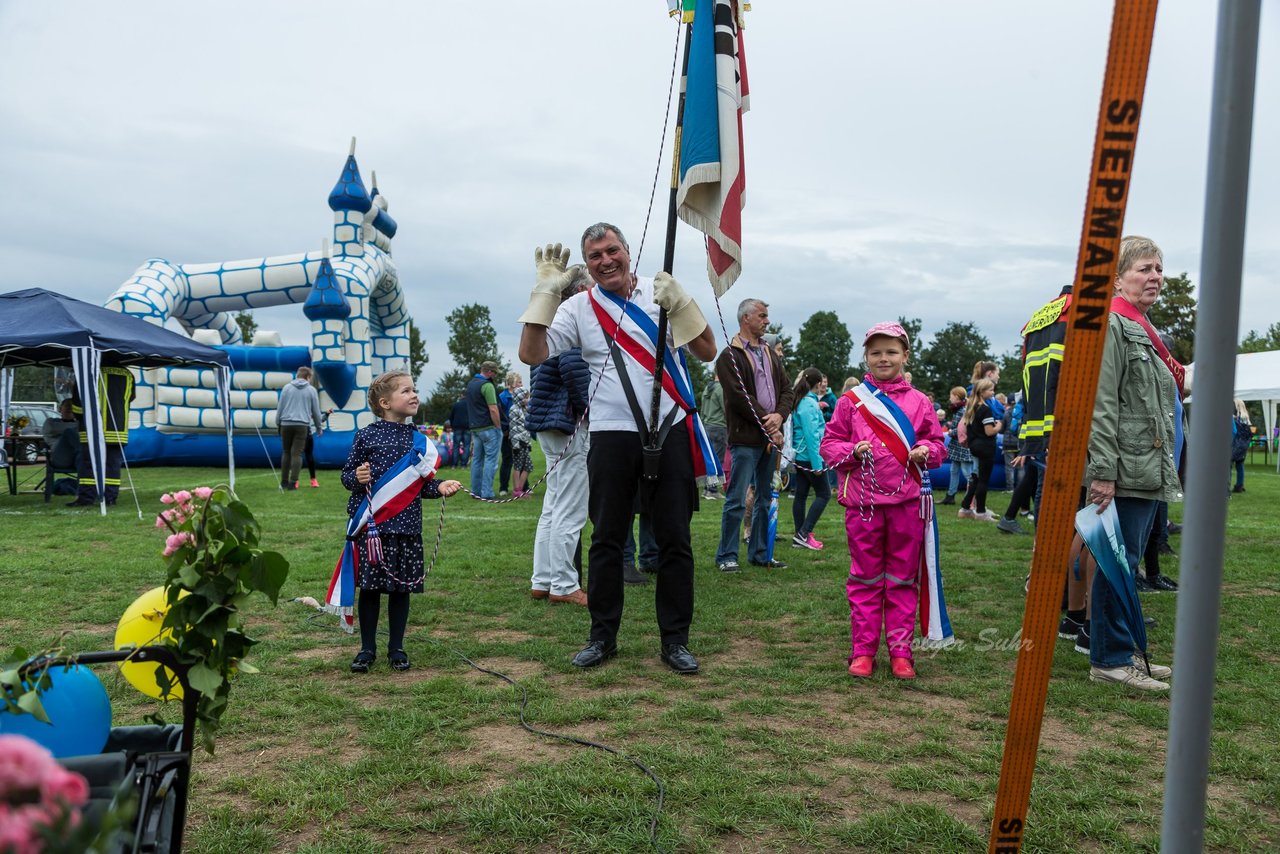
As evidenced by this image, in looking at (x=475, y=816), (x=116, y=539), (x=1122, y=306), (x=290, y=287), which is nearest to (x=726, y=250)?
(x=1122, y=306)

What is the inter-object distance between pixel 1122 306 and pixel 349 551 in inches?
142

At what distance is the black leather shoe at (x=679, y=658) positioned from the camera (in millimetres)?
4098

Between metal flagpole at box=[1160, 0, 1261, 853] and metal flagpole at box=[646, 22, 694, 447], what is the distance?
276 centimetres

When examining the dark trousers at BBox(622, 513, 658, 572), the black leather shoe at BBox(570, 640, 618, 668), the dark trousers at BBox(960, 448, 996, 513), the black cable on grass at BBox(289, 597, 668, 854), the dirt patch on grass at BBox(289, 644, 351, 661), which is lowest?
the dirt patch on grass at BBox(289, 644, 351, 661)

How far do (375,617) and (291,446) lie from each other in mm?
10334

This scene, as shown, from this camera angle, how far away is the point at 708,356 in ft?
13.9

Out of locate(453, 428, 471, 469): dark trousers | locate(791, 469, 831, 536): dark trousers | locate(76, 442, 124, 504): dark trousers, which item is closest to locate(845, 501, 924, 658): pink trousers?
locate(791, 469, 831, 536): dark trousers

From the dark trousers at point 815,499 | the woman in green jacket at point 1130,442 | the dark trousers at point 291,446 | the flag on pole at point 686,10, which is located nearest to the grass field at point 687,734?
the woman in green jacket at point 1130,442

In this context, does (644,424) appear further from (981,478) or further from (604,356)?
(981,478)

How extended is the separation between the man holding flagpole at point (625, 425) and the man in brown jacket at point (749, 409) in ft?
7.06

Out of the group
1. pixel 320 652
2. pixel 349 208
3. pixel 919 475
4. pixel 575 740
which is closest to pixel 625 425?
pixel 919 475

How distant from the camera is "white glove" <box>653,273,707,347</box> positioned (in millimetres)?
3965

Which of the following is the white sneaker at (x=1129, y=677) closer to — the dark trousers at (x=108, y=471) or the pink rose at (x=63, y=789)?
the pink rose at (x=63, y=789)

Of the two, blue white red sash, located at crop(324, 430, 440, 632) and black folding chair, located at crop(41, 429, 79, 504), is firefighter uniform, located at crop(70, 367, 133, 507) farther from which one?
blue white red sash, located at crop(324, 430, 440, 632)
